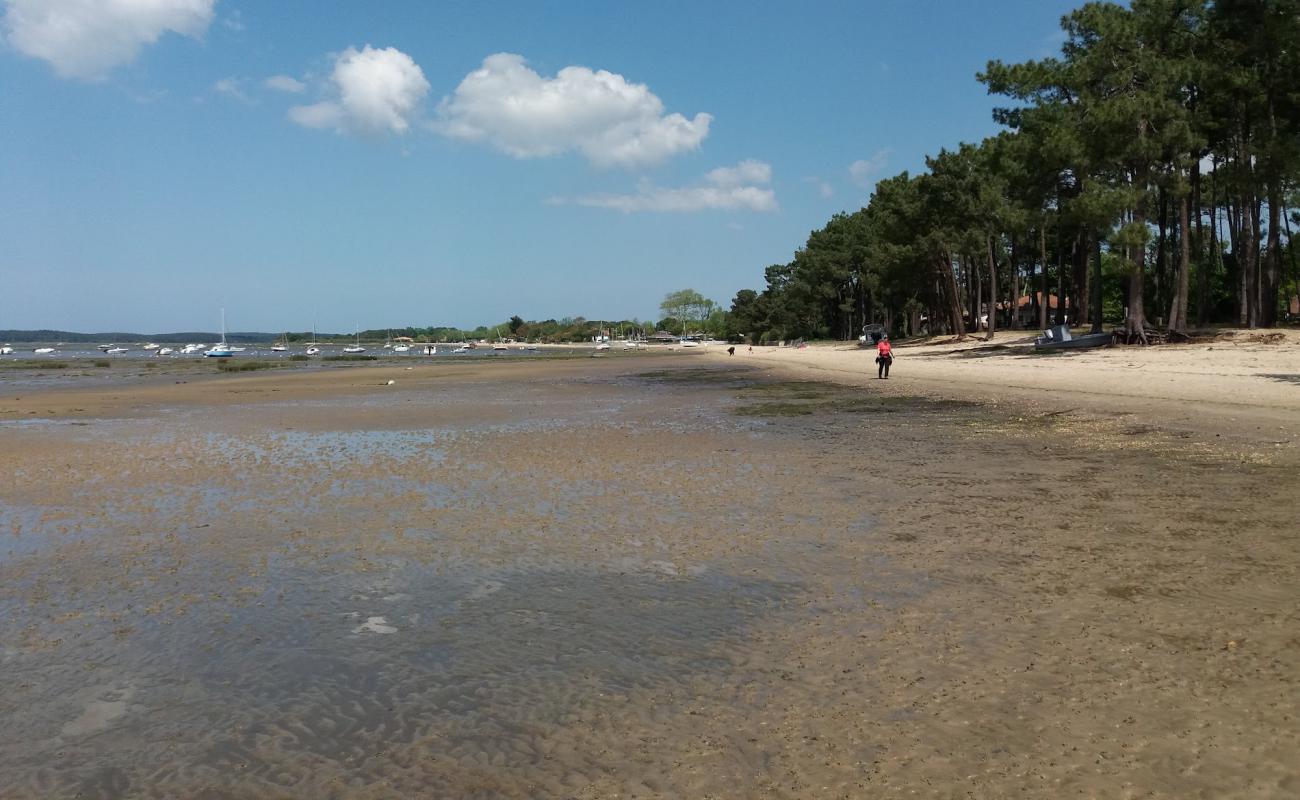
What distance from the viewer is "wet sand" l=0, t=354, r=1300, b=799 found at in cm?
369

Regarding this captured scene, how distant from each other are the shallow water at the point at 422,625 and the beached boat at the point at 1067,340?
30592mm

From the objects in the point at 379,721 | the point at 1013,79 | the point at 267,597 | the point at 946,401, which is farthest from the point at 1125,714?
the point at 1013,79

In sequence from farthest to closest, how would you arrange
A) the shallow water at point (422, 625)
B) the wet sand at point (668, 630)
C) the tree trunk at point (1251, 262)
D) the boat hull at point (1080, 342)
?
the boat hull at point (1080, 342) < the tree trunk at point (1251, 262) < the shallow water at point (422, 625) < the wet sand at point (668, 630)

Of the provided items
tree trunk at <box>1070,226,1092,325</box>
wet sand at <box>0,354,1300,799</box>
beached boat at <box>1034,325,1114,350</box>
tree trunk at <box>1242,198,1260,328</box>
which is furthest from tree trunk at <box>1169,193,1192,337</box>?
wet sand at <box>0,354,1300,799</box>

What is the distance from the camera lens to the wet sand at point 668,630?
12.1 feet

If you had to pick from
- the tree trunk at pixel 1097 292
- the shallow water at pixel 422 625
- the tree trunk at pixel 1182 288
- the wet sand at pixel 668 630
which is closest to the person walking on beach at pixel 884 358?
the tree trunk at pixel 1182 288

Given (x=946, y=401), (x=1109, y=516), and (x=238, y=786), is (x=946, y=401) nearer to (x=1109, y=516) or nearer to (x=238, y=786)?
(x=1109, y=516)

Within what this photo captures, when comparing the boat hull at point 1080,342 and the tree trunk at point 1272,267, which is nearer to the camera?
the tree trunk at point 1272,267

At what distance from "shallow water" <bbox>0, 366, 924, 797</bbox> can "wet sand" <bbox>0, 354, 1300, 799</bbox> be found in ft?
0.09

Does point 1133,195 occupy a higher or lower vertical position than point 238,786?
higher

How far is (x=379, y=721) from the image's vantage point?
4.23m

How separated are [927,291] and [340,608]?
78648 millimetres

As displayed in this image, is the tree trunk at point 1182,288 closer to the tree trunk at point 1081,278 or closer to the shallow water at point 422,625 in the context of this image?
the tree trunk at point 1081,278

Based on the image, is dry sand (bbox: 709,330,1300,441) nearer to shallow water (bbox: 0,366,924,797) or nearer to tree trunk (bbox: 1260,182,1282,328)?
tree trunk (bbox: 1260,182,1282,328)
